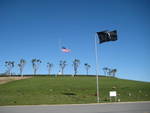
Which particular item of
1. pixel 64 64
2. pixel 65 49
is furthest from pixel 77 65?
pixel 65 49

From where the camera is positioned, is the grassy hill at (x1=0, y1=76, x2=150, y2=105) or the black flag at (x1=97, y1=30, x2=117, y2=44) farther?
the black flag at (x1=97, y1=30, x2=117, y2=44)

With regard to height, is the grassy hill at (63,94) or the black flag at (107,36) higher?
the black flag at (107,36)

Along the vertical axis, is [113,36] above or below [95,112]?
above

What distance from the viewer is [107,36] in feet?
105

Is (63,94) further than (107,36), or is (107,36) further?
(63,94)

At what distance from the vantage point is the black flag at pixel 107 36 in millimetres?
31750

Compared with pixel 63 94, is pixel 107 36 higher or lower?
higher

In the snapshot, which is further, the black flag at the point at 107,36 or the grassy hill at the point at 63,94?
the black flag at the point at 107,36

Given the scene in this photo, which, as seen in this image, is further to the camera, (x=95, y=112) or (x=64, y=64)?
(x=64, y=64)

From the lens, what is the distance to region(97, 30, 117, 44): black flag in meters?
31.8

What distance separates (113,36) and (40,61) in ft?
273

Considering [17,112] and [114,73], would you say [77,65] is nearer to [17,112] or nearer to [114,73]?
[114,73]

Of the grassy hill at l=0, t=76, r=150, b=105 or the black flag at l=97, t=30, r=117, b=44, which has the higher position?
the black flag at l=97, t=30, r=117, b=44

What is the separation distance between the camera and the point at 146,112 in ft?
47.4
